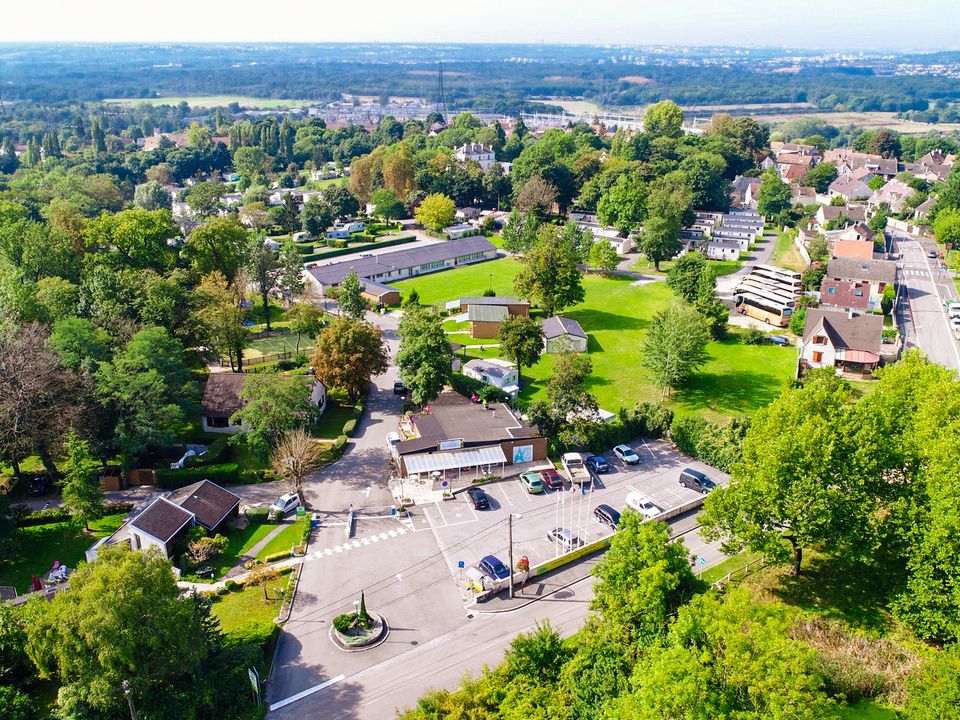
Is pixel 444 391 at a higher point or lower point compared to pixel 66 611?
lower

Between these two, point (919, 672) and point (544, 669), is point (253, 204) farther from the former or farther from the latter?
point (919, 672)

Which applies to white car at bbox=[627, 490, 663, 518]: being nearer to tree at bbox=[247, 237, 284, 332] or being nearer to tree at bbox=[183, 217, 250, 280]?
tree at bbox=[247, 237, 284, 332]

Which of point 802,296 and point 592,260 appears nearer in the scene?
point 802,296

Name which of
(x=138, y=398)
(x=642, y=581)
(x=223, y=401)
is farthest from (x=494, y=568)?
(x=223, y=401)

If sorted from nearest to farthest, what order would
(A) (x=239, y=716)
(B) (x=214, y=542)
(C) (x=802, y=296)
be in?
(A) (x=239, y=716) < (B) (x=214, y=542) < (C) (x=802, y=296)

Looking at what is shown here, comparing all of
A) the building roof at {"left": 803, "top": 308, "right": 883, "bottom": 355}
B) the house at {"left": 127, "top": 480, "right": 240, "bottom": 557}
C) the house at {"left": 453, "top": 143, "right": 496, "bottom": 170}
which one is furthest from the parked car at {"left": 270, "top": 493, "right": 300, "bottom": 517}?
the house at {"left": 453, "top": 143, "right": 496, "bottom": 170}

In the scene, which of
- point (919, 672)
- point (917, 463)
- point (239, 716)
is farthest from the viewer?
point (917, 463)

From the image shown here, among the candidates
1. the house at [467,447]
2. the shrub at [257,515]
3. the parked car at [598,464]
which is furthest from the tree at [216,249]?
the parked car at [598,464]

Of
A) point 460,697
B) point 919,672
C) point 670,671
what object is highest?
point 670,671

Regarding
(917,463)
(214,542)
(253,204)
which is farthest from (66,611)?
(253,204)
